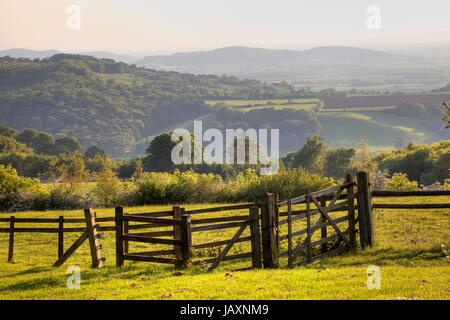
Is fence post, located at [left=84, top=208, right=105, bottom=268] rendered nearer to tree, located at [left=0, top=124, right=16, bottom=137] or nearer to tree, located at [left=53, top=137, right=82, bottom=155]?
tree, located at [left=53, top=137, right=82, bottom=155]

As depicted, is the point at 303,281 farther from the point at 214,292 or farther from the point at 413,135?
the point at 413,135

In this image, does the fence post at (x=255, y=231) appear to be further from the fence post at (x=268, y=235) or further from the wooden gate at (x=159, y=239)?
the wooden gate at (x=159, y=239)

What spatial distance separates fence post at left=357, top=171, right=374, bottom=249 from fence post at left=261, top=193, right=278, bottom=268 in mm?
3421

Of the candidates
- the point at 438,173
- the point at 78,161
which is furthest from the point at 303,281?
the point at 438,173

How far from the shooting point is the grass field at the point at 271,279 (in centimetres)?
1221

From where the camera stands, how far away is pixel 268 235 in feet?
53.5

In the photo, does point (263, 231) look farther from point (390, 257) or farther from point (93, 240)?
point (93, 240)

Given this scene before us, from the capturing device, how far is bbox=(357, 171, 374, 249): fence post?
61.3ft

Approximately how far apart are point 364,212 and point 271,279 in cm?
589

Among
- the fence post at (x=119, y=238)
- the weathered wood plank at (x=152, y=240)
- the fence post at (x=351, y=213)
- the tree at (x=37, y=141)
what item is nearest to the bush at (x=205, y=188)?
the fence post at (x=351, y=213)

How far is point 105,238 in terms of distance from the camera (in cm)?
2786

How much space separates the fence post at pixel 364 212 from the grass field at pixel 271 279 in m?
0.43

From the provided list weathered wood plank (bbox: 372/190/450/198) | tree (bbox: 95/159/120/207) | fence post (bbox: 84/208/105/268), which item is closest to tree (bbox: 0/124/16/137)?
tree (bbox: 95/159/120/207)
